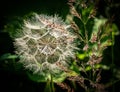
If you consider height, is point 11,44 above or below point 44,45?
above

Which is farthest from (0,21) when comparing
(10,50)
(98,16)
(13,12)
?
(98,16)

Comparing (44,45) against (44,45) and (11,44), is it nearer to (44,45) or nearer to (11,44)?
(44,45)

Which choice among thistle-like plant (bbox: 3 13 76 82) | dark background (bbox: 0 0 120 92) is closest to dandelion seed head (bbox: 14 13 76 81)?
thistle-like plant (bbox: 3 13 76 82)

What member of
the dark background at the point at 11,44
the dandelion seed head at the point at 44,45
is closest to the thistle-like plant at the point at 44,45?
the dandelion seed head at the point at 44,45

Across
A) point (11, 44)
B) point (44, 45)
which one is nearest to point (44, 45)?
point (44, 45)

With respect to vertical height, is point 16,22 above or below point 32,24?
above

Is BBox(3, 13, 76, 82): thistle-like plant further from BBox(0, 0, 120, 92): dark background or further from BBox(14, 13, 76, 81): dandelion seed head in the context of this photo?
BBox(0, 0, 120, 92): dark background

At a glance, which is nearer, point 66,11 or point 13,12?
point 66,11

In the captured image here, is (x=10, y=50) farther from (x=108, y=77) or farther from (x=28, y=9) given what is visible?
(x=108, y=77)

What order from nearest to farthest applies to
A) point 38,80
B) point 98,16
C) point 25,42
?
1. point 25,42
2. point 38,80
3. point 98,16
